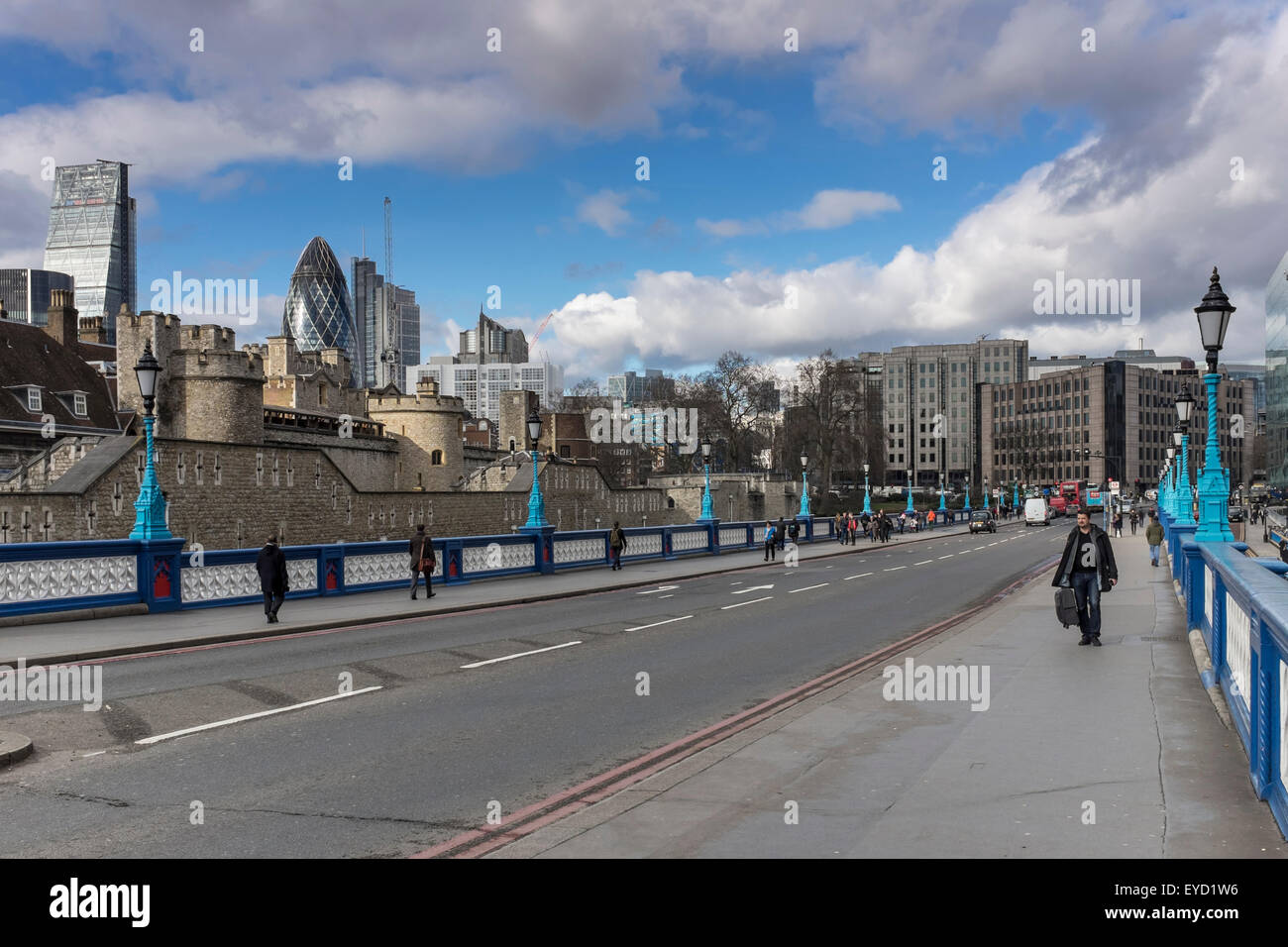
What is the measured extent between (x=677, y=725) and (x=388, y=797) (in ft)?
11.0

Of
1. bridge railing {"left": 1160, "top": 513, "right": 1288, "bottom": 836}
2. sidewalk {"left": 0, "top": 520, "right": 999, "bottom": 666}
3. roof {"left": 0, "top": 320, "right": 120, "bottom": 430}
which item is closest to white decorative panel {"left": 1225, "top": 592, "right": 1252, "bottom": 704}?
bridge railing {"left": 1160, "top": 513, "right": 1288, "bottom": 836}

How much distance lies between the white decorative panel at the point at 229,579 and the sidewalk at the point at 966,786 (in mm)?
13768

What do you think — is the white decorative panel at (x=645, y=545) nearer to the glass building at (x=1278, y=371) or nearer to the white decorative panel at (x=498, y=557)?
the white decorative panel at (x=498, y=557)

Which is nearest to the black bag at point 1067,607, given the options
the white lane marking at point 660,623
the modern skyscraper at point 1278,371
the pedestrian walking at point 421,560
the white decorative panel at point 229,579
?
the white lane marking at point 660,623

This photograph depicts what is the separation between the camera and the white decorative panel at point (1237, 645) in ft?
26.5

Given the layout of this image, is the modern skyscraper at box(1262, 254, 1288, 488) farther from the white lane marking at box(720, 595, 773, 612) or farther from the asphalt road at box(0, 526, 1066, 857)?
the asphalt road at box(0, 526, 1066, 857)

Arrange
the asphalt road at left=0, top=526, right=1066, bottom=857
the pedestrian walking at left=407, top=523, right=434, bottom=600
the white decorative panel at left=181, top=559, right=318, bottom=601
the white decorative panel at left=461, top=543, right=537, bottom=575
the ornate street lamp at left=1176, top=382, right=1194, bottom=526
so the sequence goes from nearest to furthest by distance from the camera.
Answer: the asphalt road at left=0, top=526, right=1066, bottom=857, the white decorative panel at left=181, top=559, right=318, bottom=601, the pedestrian walking at left=407, top=523, right=434, bottom=600, the ornate street lamp at left=1176, top=382, right=1194, bottom=526, the white decorative panel at left=461, top=543, right=537, bottom=575

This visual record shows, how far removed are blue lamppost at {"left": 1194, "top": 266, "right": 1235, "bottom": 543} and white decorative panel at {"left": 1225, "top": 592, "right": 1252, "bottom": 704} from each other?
565cm

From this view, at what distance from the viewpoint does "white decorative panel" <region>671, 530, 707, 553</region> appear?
4084cm

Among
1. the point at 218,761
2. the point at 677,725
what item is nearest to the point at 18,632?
Result: the point at 218,761

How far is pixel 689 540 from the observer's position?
4231 centimetres

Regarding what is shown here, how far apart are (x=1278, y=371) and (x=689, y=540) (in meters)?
87.7
